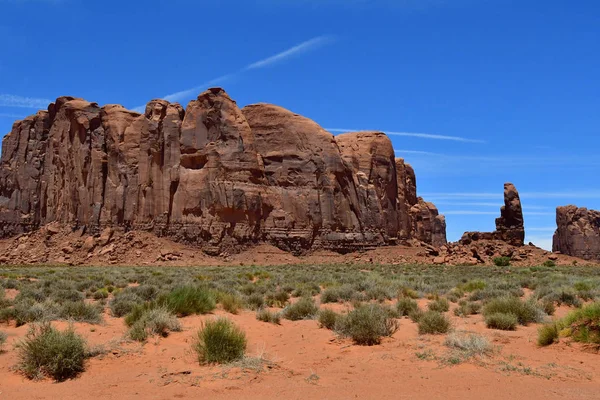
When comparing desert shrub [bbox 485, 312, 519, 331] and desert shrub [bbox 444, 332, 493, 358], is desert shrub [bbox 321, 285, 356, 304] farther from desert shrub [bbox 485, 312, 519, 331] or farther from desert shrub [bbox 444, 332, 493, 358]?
desert shrub [bbox 444, 332, 493, 358]

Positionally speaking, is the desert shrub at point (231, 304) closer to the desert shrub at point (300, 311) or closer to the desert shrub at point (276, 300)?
the desert shrub at point (276, 300)

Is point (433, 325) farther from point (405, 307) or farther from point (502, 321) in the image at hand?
point (405, 307)

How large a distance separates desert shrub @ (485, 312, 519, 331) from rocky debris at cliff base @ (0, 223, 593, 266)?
41919 mm

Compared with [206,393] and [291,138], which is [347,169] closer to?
[291,138]

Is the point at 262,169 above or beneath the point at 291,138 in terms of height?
beneath

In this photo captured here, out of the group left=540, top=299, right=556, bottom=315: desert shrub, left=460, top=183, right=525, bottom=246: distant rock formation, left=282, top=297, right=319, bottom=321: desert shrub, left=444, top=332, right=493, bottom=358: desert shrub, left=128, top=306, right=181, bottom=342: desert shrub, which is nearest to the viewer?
left=444, top=332, right=493, bottom=358: desert shrub

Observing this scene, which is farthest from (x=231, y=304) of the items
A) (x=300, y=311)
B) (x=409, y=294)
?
(x=409, y=294)

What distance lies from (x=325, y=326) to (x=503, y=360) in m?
4.13

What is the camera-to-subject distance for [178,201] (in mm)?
60438

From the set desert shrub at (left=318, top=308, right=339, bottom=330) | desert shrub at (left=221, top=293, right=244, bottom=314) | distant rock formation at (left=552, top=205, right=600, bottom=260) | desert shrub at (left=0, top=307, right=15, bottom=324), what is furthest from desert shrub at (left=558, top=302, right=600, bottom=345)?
distant rock formation at (left=552, top=205, right=600, bottom=260)

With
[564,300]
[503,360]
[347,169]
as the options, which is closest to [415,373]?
[503,360]

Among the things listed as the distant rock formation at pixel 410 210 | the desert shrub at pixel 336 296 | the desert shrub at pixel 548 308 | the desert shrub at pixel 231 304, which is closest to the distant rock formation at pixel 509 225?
the distant rock formation at pixel 410 210

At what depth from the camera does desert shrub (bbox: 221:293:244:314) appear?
1371 centimetres

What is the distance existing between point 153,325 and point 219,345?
104 inches
